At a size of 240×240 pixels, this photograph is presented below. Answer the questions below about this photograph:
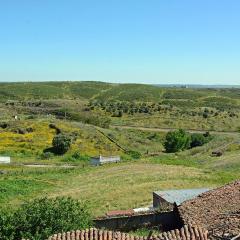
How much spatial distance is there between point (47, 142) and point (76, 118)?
27753mm

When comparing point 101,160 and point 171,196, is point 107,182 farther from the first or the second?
point 171,196

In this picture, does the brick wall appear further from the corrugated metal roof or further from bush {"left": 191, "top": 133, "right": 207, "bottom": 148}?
bush {"left": 191, "top": 133, "right": 207, "bottom": 148}

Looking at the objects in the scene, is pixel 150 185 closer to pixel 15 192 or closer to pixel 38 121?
pixel 15 192

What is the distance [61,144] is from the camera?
70.2m

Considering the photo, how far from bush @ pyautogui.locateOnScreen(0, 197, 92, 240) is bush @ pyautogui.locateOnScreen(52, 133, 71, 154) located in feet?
165

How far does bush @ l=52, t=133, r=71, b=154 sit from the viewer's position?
7031cm

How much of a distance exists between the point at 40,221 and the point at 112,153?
5420 cm

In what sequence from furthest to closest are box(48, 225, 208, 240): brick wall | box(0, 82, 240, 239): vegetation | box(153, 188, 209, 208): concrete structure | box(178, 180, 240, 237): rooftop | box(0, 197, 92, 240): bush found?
1. box(0, 82, 240, 239): vegetation
2. box(153, 188, 209, 208): concrete structure
3. box(0, 197, 92, 240): bush
4. box(178, 180, 240, 237): rooftop
5. box(48, 225, 208, 240): brick wall

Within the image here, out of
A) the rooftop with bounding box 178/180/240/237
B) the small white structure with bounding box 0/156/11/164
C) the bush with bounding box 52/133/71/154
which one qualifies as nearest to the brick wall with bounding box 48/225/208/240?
the rooftop with bounding box 178/180/240/237

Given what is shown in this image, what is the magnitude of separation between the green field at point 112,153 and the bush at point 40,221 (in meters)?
12.5

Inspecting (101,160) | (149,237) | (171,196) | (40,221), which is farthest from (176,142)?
(149,237)

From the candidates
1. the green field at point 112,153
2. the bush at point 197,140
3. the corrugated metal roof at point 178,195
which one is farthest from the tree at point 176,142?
the corrugated metal roof at point 178,195

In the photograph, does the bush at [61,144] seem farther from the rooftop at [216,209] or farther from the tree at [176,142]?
the rooftop at [216,209]

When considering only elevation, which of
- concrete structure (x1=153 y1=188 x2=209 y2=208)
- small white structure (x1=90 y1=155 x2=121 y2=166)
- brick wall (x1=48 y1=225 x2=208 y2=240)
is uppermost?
brick wall (x1=48 y1=225 x2=208 y2=240)
